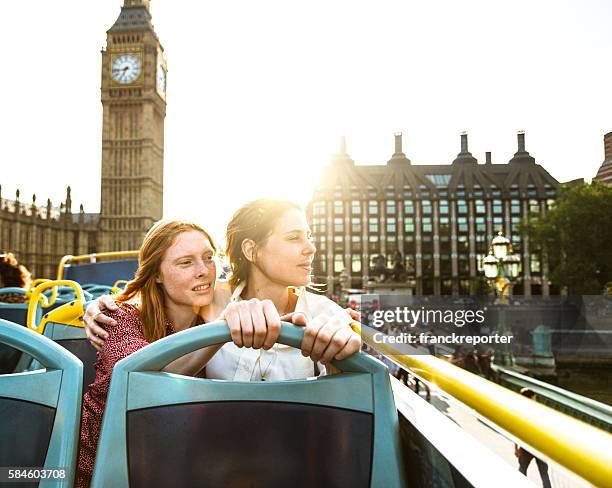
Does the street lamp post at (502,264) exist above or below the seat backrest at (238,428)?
above

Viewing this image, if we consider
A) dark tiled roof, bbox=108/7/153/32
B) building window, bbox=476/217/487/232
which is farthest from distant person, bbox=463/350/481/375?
dark tiled roof, bbox=108/7/153/32

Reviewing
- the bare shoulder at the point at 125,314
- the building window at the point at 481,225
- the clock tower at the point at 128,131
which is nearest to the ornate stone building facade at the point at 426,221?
the building window at the point at 481,225

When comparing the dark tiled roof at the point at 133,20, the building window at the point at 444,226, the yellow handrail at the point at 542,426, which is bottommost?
the yellow handrail at the point at 542,426

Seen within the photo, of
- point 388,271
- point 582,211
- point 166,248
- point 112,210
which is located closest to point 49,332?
point 166,248

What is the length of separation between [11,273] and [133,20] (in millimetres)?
56314

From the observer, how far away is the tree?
3409 cm

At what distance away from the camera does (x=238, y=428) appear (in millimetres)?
1087

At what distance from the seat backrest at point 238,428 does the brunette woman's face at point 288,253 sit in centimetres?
77

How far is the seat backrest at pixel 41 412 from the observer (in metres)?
1.12

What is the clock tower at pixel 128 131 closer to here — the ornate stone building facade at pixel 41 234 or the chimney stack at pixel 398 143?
the ornate stone building facade at pixel 41 234

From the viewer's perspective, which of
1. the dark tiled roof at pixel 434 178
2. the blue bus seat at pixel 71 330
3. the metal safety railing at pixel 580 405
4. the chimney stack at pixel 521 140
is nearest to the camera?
the blue bus seat at pixel 71 330

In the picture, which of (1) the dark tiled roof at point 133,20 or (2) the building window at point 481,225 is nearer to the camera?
(1) the dark tiled roof at point 133,20

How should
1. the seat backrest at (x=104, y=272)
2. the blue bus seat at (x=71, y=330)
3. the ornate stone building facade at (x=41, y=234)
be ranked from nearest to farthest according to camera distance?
the blue bus seat at (x=71, y=330) → the seat backrest at (x=104, y=272) → the ornate stone building facade at (x=41, y=234)

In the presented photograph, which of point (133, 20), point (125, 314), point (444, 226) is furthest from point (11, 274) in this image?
point (444, 226)
